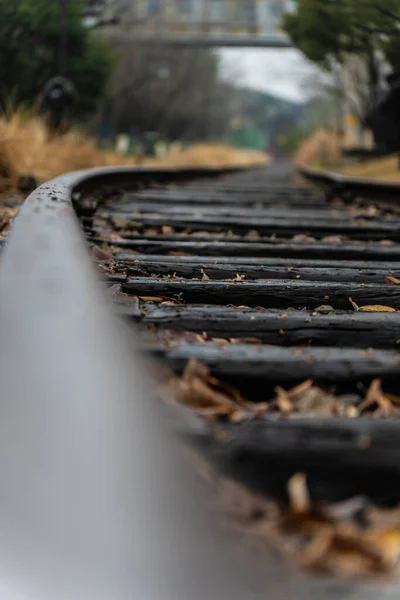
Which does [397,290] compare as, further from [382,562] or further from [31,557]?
[31,557]

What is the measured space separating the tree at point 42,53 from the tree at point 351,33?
3.93 m

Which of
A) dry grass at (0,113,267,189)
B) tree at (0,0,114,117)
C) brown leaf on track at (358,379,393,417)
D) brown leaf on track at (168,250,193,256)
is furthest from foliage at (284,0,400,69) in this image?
brown leaf on track at (358,379,393,417)

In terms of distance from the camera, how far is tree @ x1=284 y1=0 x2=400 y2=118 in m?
7.39

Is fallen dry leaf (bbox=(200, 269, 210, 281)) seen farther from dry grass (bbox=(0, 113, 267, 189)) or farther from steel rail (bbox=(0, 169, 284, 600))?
dry grass (bbox=(0, 113, 267, 189))

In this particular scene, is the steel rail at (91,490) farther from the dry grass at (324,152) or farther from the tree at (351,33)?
the dry grass at (324,152)

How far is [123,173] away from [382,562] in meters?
6.10

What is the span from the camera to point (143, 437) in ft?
3.09

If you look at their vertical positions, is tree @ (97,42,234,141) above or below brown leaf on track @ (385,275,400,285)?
above

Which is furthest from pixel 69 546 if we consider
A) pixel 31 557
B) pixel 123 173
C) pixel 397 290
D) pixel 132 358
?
pixel 123 173

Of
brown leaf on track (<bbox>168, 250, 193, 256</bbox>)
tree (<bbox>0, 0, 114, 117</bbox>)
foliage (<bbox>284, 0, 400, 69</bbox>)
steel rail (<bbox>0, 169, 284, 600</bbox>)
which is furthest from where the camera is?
tree (<bbox>0, 0, 114, 117</bbox>)

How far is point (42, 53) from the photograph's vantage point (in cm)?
1391

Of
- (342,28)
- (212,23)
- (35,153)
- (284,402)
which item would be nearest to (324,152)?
(342,28)

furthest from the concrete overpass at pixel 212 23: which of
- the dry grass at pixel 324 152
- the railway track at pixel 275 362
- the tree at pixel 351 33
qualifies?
the railway track at pixel 275 362

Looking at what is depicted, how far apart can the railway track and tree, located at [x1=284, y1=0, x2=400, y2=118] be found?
4.83 m
